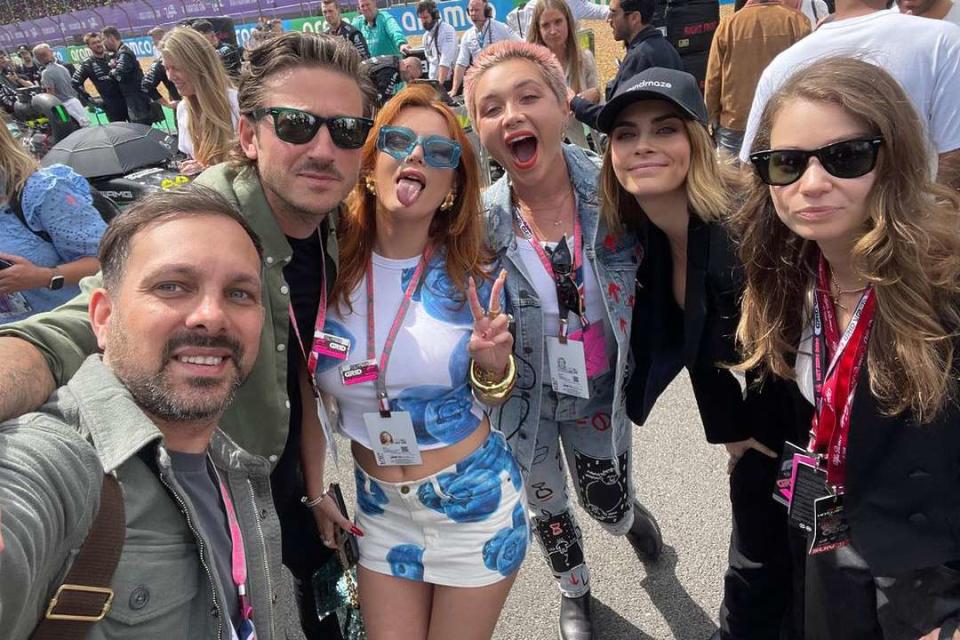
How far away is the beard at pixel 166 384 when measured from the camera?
1.26 meters

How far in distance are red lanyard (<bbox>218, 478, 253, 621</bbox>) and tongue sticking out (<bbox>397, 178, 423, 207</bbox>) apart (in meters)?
0.98

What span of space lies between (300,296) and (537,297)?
79 centimetres

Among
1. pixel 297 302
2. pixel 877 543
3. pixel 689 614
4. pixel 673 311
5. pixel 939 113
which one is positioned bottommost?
pixel 689 614

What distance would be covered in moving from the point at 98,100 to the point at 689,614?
17270 millimetres

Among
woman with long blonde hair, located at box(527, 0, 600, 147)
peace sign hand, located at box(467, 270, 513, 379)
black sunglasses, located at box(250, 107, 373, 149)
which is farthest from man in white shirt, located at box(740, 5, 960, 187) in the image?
woman with long blonde hair, located at box(527, 0, 600, 147)

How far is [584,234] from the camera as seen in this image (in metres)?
2.17

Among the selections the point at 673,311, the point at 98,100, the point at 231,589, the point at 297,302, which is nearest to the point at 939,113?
the point at 673,311

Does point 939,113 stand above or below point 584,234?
above

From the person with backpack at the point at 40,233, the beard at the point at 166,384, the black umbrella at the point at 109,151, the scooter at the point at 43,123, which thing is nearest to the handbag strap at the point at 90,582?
the beard at the point at 166,384

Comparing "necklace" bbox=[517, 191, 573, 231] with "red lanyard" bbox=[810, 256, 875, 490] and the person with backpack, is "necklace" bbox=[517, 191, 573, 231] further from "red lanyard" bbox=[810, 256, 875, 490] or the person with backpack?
the person with backpack

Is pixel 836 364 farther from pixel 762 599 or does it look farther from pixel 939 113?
pixel 939 113

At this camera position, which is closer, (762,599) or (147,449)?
(147,449)

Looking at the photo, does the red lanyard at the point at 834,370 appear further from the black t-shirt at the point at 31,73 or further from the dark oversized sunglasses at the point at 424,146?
the black t-shirt at the point at 31,73

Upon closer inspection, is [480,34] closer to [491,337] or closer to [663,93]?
[663,93]
